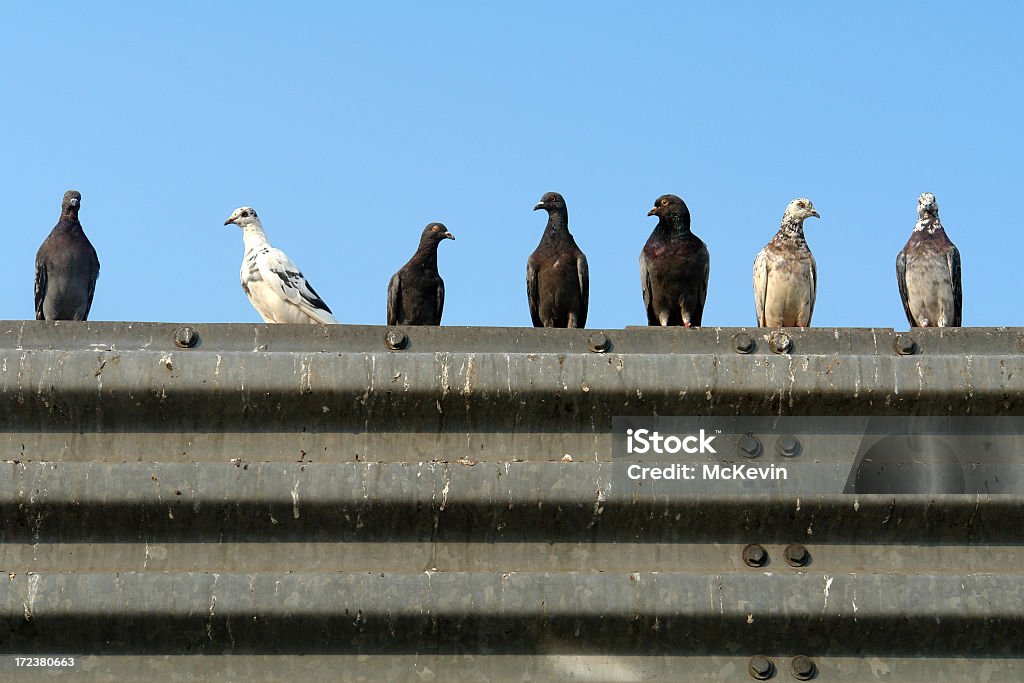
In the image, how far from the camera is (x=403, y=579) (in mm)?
3715

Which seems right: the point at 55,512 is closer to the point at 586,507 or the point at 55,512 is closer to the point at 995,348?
the point at 586,507

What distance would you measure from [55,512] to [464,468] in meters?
1.30

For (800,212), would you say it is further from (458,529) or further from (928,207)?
(458,529)

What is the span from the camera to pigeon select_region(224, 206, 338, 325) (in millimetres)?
7152

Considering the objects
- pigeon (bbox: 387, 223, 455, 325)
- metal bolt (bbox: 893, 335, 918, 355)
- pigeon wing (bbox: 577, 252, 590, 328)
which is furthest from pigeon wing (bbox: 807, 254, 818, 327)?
metal bolt (bbox: 893, 335, 918, 355)

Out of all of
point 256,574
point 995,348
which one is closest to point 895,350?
point 995,348

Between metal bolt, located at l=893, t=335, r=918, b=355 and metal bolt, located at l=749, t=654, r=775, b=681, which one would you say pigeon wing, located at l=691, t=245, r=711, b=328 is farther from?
metal bolt, located at l=749, t=654, r=775, b=681

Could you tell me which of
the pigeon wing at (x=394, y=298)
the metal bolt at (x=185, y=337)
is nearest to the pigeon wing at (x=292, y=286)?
the pigeon wing at (x=394, y=298)

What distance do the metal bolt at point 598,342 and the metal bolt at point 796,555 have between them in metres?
0.92

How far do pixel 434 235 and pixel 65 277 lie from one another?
2.45 meters

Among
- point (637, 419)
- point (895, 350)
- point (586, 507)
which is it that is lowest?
point (586, 507)

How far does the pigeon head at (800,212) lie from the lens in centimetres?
762

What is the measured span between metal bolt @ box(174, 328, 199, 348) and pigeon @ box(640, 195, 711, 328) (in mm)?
3774

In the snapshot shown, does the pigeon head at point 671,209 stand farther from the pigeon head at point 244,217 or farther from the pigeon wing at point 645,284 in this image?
the pigeon head at point 244,217
